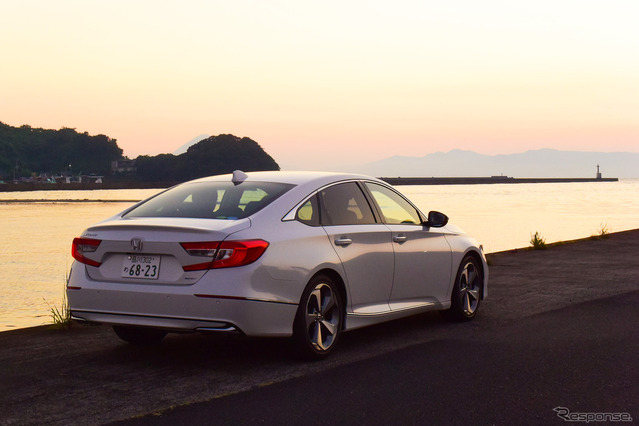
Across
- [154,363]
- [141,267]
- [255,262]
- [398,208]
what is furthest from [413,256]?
[141,267]

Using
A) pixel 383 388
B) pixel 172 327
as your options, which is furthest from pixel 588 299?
pixel 172 327

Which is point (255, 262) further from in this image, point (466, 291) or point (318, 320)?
point (466, 291)

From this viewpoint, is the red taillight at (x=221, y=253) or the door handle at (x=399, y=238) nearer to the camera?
the red taillight at (x=221, y=253)

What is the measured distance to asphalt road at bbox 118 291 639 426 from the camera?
5629mm

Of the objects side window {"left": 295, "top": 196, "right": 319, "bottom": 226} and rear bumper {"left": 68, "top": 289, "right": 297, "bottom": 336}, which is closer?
rear bumper {"left": 68, "top": 289, "right": 297, "bottom": 336}

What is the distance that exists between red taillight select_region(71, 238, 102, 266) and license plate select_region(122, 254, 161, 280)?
Result: 29 cm

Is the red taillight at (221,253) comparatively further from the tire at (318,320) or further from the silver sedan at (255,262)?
the tire at (318,320)

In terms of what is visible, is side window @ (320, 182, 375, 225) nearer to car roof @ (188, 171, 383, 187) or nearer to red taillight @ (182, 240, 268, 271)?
car roof @ (188, 171, 383, 187)

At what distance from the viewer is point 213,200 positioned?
7527 mm

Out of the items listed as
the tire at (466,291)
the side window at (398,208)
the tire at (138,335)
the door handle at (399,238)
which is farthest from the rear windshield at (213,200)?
the tire at (466,291)

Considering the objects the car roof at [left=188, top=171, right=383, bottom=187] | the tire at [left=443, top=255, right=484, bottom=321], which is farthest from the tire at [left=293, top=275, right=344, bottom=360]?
the tire at [left=443, top=255, right=484, bottom=321]

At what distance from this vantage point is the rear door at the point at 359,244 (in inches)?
303

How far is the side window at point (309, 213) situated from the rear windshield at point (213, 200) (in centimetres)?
21

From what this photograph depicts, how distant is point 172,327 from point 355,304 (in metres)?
1.77
